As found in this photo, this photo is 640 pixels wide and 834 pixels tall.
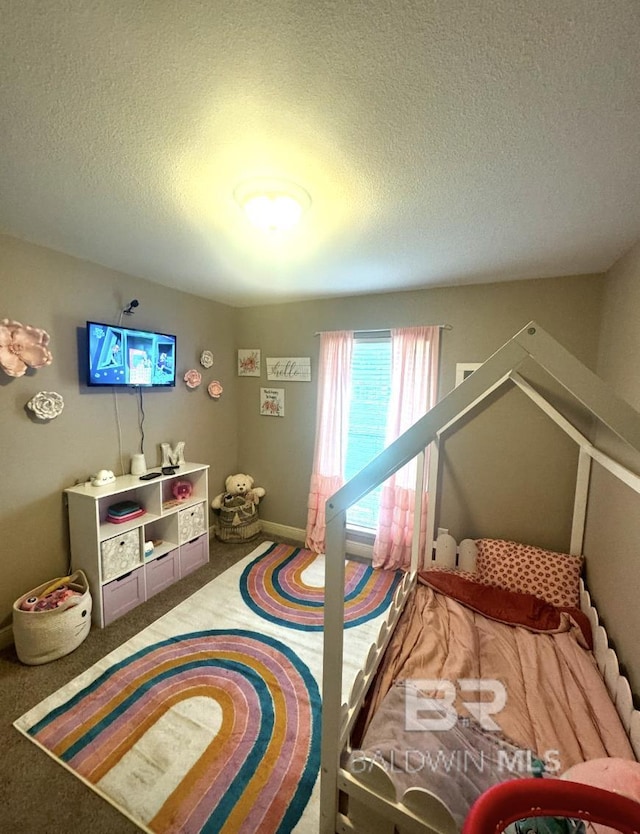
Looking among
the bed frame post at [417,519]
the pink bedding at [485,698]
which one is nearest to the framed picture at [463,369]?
the bed frame post at [417,519]

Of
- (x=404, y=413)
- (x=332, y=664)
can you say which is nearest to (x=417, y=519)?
(x=404, y=413)

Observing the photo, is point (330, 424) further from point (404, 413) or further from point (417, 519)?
point (417, 519)

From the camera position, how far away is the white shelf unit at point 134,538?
7.13ft

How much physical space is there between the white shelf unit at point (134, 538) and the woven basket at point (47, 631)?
193mm

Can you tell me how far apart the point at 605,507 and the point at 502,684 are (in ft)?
3.80

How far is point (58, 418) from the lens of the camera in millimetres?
2182

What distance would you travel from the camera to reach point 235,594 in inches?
101

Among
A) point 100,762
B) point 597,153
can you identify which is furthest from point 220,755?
point 597,153

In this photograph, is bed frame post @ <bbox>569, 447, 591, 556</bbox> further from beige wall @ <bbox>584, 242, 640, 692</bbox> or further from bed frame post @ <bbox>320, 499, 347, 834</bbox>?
bed frame post @ <bbox>320, 499, 347, 834</bbox>

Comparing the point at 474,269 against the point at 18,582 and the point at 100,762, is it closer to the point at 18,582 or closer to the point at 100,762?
the point at 100,762

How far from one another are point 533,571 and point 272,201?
2.58 meters

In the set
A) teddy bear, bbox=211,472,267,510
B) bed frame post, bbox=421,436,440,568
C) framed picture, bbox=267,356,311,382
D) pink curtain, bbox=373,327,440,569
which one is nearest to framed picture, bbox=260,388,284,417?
framed picture, bbox=267,356,311,382

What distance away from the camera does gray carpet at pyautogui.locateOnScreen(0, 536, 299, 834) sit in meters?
1.21

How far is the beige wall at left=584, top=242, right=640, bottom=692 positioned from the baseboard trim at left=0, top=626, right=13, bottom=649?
127 inches
